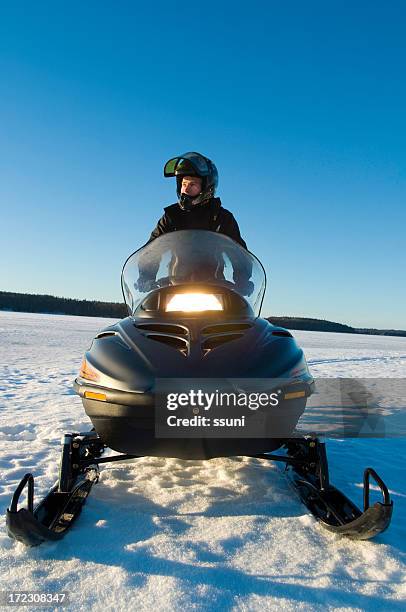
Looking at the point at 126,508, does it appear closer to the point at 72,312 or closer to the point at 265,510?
the point at 265,510

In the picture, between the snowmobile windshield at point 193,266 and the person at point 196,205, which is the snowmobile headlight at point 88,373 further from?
the person at point 196,205

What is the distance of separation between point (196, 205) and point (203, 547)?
309 cm

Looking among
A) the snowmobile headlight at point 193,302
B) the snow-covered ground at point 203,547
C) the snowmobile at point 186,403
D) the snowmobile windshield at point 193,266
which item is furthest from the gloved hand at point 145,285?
the snow-covered ground at point 203,547

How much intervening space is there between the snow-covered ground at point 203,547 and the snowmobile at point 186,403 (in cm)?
13

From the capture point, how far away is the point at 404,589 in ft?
6.02

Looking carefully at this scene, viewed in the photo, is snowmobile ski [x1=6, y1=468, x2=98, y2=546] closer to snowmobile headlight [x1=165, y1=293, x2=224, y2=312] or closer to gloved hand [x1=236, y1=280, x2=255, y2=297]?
snowmobile headlight [x1=165, y1=293, x2=224, y2=312]

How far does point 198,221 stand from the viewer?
4.37m

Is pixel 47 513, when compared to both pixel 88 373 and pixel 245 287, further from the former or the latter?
pixel 245 287

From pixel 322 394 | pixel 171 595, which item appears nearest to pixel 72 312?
pixel 322 394

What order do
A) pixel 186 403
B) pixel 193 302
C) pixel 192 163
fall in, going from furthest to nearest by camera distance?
1. pixel 192 163
2. pixel 193 302
3. pixel 186 403

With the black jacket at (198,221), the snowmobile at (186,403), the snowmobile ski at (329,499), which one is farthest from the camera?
the black jacket at (198,221)

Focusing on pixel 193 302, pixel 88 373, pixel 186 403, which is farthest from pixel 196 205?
pixel 186 403

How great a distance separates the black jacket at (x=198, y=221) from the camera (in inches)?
171

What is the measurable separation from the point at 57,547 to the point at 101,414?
67 centimetres
